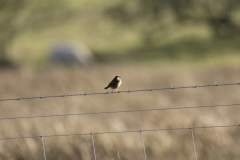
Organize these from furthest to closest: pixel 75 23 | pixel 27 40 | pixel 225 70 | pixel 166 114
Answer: pixel 75 23 < pixel 27 40 < pixel 225 70 < pixel 166 114

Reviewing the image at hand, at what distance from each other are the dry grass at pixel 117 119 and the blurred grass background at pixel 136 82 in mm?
15

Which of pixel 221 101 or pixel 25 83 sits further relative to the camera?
pixel 25 83

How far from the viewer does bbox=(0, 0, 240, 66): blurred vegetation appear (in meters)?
35.0

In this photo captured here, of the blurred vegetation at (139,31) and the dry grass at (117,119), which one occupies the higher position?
the blurred vegetation at (139,31)

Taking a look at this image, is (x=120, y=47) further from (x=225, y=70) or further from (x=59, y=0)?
(x=225, y=70)

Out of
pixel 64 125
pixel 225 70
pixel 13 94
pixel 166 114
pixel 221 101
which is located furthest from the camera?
pixel 225 70

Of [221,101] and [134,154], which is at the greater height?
[221,101]

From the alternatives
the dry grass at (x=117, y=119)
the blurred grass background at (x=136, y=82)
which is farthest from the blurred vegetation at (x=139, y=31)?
the dry grass at (x=117, y=119)

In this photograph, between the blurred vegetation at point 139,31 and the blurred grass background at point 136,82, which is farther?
the blurred vegetation at point 139,31

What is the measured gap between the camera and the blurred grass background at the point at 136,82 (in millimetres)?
7617

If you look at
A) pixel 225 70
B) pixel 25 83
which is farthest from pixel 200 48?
pixel 25 83

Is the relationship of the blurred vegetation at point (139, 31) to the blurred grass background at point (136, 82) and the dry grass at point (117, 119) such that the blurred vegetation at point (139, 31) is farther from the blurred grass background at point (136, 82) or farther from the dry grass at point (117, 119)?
the dry grass at point (117, 119)

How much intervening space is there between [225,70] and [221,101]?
14.8ft

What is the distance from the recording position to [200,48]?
36844 mm
